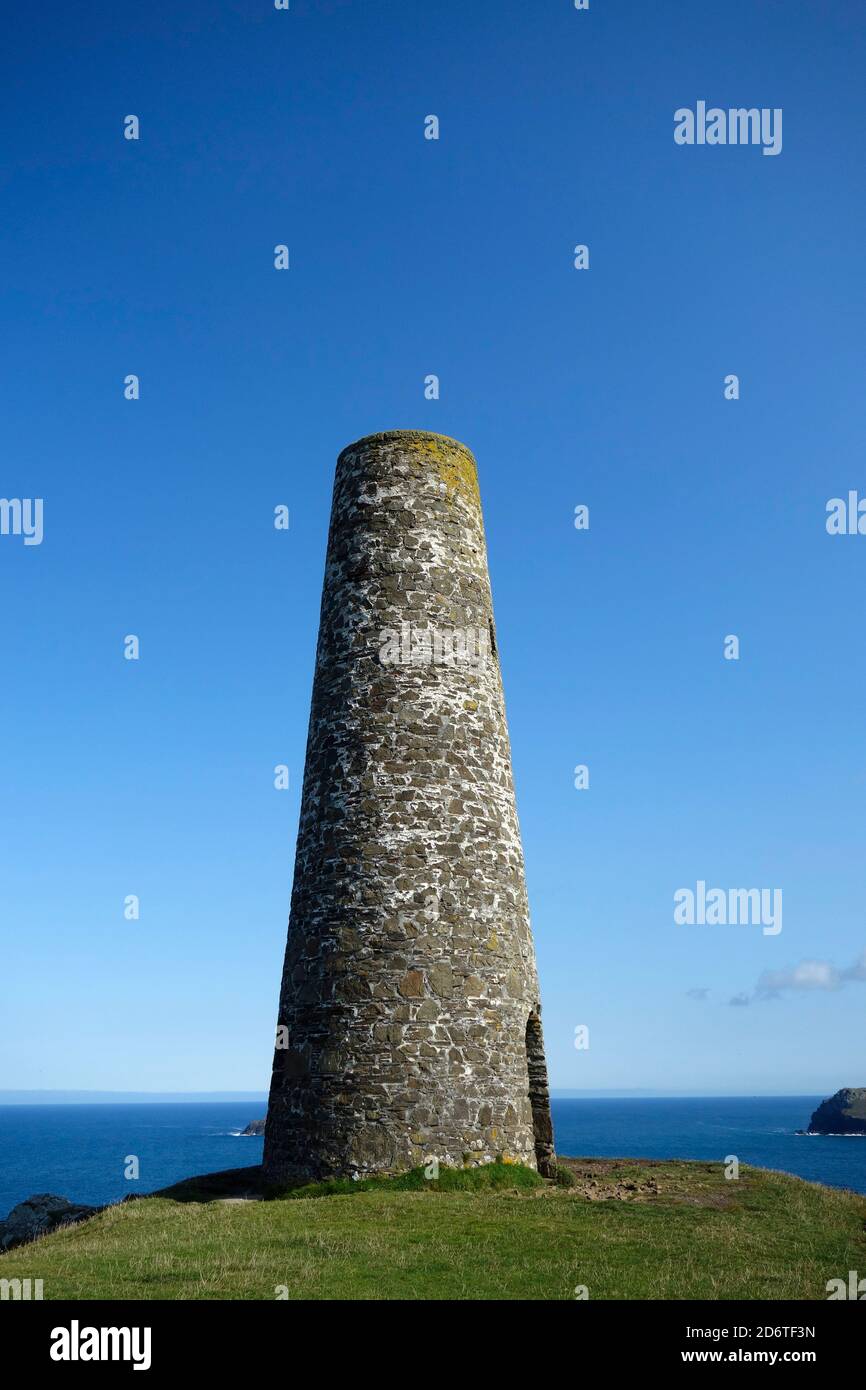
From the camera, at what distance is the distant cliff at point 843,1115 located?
534ft

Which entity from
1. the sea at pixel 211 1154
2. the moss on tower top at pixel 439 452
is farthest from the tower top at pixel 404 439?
the sea at pixel 211 1154

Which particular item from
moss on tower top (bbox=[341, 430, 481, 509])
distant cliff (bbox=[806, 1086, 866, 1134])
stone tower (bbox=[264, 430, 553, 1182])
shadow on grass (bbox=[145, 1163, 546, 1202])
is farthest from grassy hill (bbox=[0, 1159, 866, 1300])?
distant cliff (bbox=[806, 1086, 866, 1134])

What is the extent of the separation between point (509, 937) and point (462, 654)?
17.2 ft

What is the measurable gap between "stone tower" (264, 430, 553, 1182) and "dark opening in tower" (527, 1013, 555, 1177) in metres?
0.03

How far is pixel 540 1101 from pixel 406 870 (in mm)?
4672

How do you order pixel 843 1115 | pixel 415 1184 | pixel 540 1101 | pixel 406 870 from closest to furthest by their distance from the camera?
pixel 415 1184, pixel 406 870, pixel 540 1101, pixel 843 1115

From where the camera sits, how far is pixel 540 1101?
18.1 meters

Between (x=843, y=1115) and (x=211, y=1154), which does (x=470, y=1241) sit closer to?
(x=211, y=1154)

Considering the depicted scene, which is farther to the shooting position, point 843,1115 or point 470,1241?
point 843,1115

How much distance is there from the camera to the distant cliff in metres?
163

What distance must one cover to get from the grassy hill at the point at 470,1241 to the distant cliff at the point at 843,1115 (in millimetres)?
166378

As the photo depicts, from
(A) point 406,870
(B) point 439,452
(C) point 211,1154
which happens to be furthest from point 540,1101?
(C) point 211,1154
